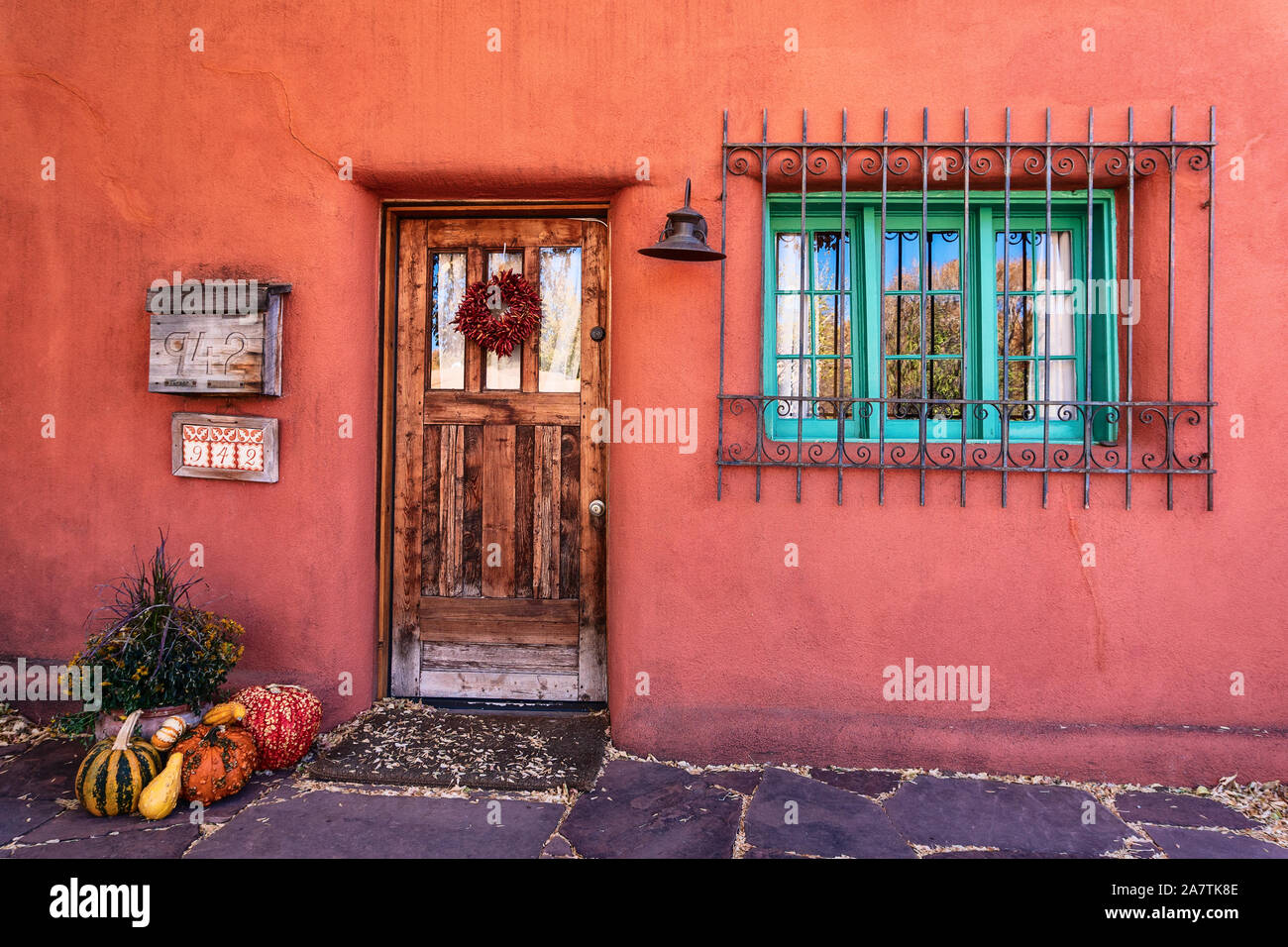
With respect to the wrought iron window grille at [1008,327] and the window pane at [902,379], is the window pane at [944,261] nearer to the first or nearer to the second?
the wrought iron window grille at [1008,327]

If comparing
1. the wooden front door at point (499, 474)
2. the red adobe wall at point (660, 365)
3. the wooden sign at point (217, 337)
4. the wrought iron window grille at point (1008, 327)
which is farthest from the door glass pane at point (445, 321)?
the wrought iron window grille at point (1008, 327)

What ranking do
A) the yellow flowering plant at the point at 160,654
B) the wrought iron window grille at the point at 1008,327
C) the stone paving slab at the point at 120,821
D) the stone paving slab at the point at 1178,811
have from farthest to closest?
1. the wrought iron window grille at the point at 1008,327
2. the yellow flowering plant at the point at 160,654
3. the stone paving slab at the point at 1178,811
4. the stone paving slab at the point at 120,821

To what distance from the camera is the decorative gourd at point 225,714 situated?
11.0ft

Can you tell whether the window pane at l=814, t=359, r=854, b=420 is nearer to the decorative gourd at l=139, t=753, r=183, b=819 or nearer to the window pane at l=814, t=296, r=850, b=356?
the window pane at l=814, t=296, r=850, b=356

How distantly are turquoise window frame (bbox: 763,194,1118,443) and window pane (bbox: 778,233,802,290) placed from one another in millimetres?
33

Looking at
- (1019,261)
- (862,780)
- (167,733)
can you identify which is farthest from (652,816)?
(1019,261)

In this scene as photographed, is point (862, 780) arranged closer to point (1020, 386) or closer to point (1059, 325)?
point (1020, 386)

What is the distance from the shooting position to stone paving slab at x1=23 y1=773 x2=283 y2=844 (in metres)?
2.96

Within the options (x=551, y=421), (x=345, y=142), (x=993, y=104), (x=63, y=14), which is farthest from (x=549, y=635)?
(x=63, y=14)

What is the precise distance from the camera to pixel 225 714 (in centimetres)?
335

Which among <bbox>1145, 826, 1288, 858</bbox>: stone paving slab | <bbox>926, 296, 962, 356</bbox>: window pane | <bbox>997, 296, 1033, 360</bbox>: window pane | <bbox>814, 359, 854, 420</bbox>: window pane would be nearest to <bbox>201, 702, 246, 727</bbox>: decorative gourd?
<bbox>814, 359, 854, 420</bbox>: window pane

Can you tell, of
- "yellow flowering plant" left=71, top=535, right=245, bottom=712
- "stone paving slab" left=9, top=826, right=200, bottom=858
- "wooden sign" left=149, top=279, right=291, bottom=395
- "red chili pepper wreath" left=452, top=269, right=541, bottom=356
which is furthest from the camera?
"red chili pepper wreath" left=452, top=269, right=541, bottom=356

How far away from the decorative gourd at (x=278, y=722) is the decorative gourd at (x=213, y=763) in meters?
0.07

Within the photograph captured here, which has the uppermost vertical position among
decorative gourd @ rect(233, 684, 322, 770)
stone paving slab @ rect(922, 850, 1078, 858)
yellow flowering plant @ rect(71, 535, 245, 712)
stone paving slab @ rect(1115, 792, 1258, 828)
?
yellow flowering plant @ rect(71, 535, 245, 712)
